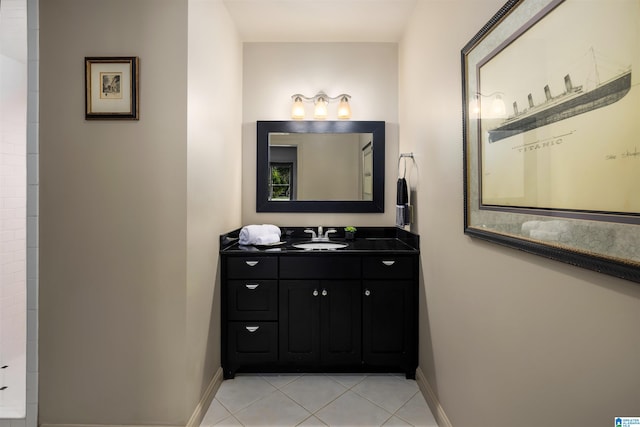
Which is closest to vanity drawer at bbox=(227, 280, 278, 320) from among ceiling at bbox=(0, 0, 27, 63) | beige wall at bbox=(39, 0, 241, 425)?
beige wall at bbox=(39, 0, 241, 425)

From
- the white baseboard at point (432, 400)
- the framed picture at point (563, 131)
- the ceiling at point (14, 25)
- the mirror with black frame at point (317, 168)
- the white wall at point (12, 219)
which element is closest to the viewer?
the framed picture at point (563, 131)

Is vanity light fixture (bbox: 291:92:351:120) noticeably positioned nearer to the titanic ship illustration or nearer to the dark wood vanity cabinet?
the dark wood vanity cabinet

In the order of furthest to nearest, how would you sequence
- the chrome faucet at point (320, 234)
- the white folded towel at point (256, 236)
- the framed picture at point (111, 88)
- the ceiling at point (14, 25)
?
1. the chrome faucet at point (320, 234)
2. the white folded towel at point (256, 236)
3. the framed picture at point (111, 88)
4. the ceiling at point (14, 25)

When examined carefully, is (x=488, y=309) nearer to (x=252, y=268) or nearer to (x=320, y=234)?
(x=252, y=268)

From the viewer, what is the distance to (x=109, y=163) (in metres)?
1.64

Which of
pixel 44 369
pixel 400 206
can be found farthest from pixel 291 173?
pixel 44 369

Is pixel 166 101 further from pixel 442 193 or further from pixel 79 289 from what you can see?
pixel 442 193

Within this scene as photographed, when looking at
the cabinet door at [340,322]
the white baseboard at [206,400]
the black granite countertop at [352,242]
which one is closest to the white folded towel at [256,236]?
the black granite countertop at [352,242]

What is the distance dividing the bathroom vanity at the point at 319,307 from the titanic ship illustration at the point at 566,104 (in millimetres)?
1313

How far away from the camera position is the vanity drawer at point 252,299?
2.22 metres

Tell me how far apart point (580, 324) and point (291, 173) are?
232cm

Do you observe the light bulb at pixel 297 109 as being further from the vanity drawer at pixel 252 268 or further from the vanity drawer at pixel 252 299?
the vanity drawer at pixel 252 299

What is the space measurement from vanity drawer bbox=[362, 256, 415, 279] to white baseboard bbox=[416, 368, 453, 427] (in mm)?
656

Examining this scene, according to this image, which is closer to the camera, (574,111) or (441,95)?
(574,111)
